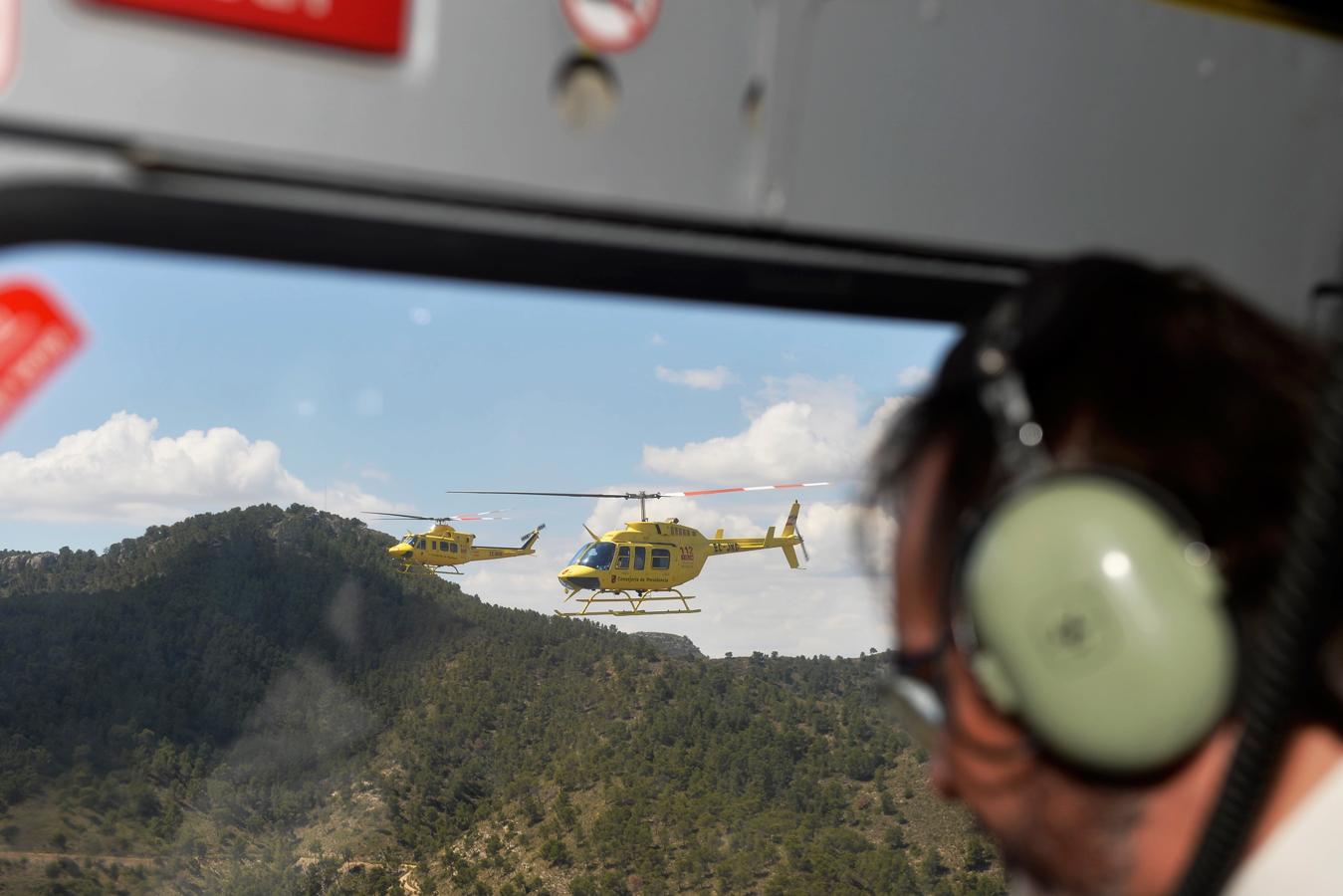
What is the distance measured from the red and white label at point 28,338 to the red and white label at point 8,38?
22 cm

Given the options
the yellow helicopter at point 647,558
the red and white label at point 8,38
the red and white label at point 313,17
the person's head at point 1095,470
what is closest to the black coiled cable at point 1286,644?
the person's head at point 1095,470

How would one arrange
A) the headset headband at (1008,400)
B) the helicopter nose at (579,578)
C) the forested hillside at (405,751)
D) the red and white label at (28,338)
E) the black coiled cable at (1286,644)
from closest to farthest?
the black coiled cable at (1286,644) < the headset headband at (1008,400) < the red and white label at (28,338) < the helicopter nose at (579,578) < the forested hillside at (405,751)

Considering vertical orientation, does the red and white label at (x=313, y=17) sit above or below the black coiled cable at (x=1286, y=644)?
above

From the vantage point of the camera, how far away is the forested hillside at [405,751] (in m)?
49.2

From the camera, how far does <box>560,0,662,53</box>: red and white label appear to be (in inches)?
43.2

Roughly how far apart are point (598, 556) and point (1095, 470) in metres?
31.9

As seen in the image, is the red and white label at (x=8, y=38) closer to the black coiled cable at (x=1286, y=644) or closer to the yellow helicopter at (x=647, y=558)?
the black coiled cable at (x=1286, y=644)

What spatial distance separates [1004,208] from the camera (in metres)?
1.33

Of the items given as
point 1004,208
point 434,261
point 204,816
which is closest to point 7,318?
point 434,261

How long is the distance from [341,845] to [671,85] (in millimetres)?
57974

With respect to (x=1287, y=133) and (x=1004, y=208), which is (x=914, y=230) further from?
(x=1287, y=133)

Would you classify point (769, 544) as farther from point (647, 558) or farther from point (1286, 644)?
point (1286, 644)

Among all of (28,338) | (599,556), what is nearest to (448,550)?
(599,556)

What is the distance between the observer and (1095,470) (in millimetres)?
896
